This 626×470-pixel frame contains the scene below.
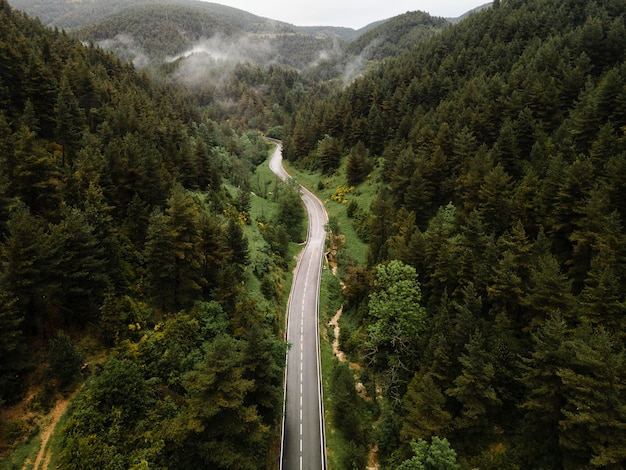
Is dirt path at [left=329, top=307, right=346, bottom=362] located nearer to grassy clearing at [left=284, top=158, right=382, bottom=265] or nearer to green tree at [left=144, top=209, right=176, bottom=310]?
grassy clearing at [left=284, top=158, right=382, bottom=265]

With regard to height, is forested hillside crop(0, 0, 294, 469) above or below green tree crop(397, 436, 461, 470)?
above

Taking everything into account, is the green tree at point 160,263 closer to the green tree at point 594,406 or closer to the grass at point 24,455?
the grass at point 24,455

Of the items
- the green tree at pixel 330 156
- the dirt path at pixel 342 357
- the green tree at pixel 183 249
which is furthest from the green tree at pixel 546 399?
the green tree at pixel 330 156

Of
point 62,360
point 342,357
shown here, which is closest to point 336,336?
point 342,357

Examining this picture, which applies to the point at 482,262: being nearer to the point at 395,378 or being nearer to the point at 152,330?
the point at 395,378

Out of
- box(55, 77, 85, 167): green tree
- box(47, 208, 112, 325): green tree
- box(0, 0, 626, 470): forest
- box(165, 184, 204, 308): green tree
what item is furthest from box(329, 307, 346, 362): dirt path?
box(55, 77, 85, 167): green tree

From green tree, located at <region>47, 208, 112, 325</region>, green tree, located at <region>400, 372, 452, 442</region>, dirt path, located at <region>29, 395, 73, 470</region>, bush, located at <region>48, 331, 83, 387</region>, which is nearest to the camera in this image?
dirt path, located at <region>29, 395, 73, 470</region>

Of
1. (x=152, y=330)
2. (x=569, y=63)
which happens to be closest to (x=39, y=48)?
(x=152, y=330)
